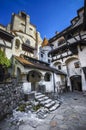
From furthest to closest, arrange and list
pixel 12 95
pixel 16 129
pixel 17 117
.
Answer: pixel 12 95
pixel 17 117
pixel 16 129

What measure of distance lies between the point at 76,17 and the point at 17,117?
67.4 ft

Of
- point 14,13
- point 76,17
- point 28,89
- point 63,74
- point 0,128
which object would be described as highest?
point 14,13

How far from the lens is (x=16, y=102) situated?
21.4ft

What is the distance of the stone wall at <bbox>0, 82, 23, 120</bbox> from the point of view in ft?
17.4

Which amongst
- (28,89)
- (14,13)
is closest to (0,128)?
(28,89)

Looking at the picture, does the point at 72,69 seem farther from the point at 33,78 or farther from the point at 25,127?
the point at 25,127

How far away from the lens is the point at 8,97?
5.88 meters

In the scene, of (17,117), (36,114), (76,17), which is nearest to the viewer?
(17,117)

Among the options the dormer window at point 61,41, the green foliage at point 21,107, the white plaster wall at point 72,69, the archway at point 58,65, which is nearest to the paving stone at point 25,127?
the green foliage at point 21,107

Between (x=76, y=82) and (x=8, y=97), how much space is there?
→ 14.0 meters

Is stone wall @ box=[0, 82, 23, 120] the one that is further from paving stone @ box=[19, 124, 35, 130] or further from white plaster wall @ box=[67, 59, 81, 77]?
white plaster wall @ box=[67, 59, 81, 77]

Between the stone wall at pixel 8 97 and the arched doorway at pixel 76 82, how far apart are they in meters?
12.3

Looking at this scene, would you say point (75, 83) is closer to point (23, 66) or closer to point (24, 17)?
point (23, 66)

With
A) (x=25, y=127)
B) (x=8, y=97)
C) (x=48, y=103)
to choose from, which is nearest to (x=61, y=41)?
(x=48, y=103)
